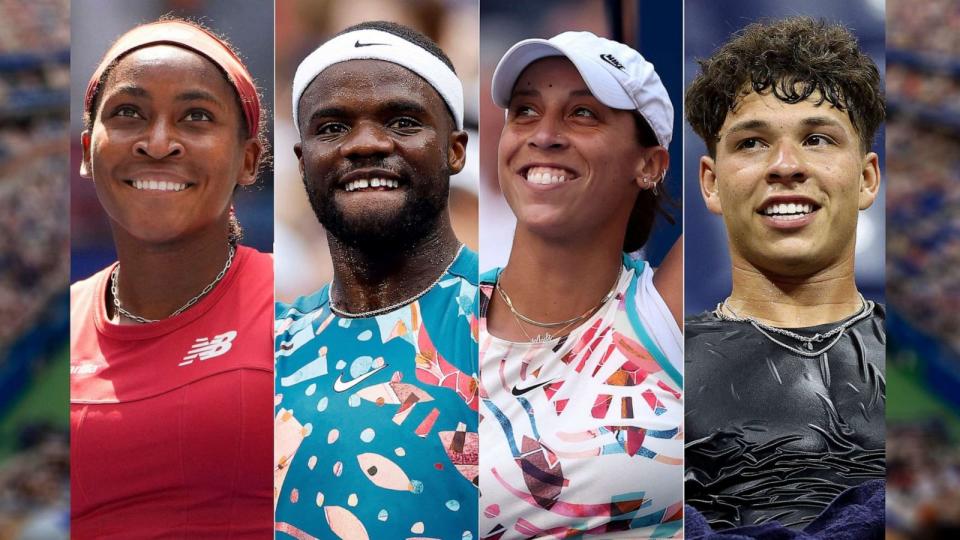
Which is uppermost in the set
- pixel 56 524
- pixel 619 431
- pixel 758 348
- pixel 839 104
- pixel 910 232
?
pixel 839 104

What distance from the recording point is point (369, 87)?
342 centimetres

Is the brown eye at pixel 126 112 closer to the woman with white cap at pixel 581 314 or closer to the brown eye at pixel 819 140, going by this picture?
the woman with white cap at pixel 581 314

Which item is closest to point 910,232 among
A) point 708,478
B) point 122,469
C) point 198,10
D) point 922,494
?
point 922,494

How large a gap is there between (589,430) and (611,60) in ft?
4.19

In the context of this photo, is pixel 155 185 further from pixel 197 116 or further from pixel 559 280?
pixel 559 280

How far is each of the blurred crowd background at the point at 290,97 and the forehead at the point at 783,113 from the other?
0.96m

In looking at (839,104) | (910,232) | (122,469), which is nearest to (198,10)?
(122,469)

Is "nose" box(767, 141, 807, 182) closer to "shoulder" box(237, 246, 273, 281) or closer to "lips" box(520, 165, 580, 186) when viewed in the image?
"lips" box(520, 165, 580, 186)

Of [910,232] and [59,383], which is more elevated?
[910,232]

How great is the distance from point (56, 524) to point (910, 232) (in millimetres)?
3218

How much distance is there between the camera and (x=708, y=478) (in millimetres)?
3418

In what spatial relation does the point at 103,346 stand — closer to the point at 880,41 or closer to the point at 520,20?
the point at 520,20

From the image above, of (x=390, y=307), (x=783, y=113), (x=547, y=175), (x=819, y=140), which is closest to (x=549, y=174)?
(x=547, y=175)

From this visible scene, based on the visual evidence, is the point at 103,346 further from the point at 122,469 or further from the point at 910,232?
the point at 910,232
